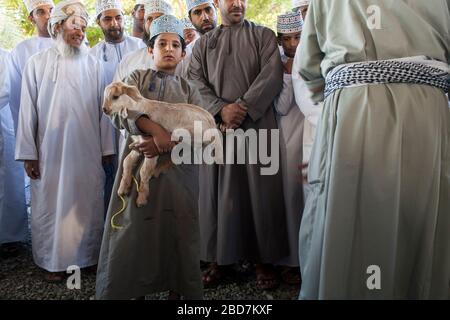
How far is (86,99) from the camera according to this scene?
10.0 feet

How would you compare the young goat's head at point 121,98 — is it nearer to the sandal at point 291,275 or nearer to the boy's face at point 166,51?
the boy's face at point 166,51

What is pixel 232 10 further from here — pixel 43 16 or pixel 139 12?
pixel 43 16

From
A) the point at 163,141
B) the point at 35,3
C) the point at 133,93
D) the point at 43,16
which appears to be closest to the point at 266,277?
the point at 163,141

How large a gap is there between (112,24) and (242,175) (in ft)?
6.26

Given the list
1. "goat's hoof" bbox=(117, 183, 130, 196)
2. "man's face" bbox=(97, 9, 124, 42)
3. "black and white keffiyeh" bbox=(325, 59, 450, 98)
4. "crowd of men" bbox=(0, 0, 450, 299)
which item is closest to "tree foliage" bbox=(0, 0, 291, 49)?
"man's face" bbox=(97, 9, 124, 42)

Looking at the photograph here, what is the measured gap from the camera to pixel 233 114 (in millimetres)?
2768

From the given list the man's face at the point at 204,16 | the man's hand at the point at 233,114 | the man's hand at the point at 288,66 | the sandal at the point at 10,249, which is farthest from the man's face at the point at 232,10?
the sandal at the point at 10,249

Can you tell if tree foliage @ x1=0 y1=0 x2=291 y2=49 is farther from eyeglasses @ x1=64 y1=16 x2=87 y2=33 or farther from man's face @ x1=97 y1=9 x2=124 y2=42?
eyeglasses @ x1=64 y1=16 x2=87 y2=33

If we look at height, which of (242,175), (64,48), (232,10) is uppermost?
(232,10)

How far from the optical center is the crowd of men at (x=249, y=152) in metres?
1.59

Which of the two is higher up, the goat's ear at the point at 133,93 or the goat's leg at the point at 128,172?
the goat's ear at the point at 133,93

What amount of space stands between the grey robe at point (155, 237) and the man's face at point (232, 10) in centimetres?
103
